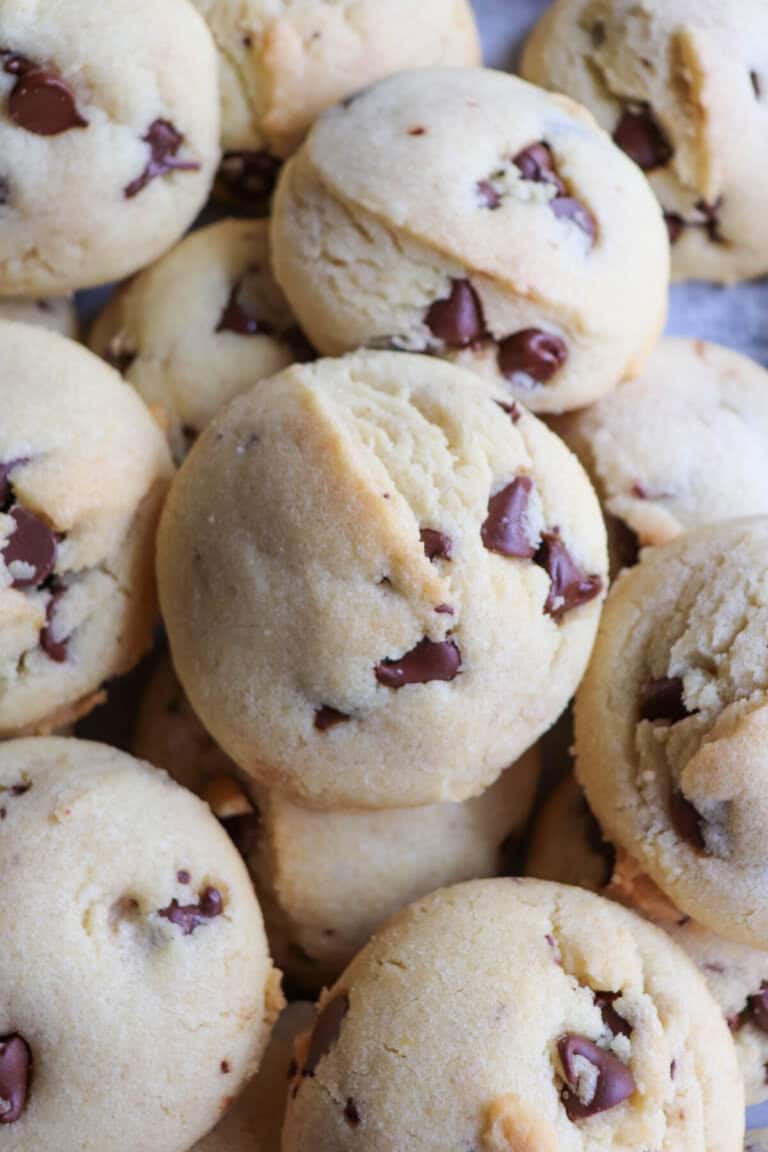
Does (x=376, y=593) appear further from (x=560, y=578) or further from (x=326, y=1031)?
(x=326, y=1031)

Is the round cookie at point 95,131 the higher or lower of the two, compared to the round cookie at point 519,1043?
higher

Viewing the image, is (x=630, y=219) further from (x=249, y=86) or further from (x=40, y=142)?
(x=40, y=142)

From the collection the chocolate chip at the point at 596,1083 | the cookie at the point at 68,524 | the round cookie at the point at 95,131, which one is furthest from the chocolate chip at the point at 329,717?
the round cookie at the point at 95,131

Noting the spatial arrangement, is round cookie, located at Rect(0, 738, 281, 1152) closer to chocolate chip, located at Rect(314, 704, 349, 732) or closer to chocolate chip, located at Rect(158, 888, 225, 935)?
chocolate chip, located at Rect(158, 888, 225, 935)

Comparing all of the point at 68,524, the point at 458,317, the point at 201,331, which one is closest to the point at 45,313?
the point at 201,331

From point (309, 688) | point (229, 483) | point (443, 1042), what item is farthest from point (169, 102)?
point (443, 1042)

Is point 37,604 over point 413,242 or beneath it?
beneath

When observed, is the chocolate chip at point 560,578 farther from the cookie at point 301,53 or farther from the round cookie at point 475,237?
the cookie at point 301,53
